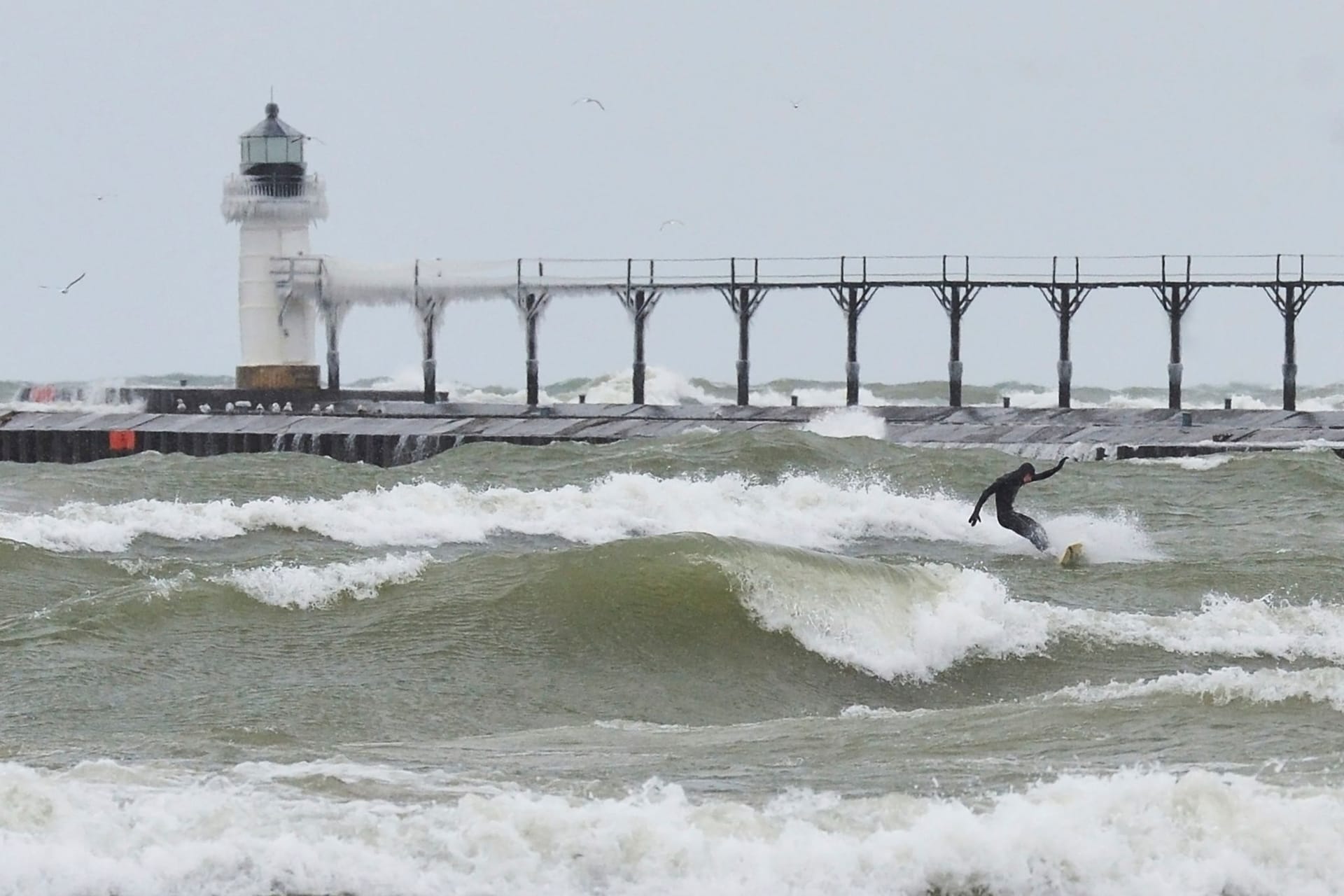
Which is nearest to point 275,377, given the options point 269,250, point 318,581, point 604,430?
point 269,250

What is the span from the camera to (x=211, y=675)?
48.3 ft

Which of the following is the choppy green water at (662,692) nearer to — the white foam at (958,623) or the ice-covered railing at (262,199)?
the white foam at (958,623)

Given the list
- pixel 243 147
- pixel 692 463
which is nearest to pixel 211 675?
pixel 692 463

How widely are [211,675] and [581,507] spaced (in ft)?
40.9

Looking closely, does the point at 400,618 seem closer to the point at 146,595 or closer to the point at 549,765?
the point at 146,595

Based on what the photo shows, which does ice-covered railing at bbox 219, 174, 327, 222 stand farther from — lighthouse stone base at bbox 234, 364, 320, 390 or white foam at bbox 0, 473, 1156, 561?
white foam at bbox 0, 473, 1156, 561

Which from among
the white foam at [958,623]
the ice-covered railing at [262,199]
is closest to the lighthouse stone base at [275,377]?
the ice-covered railing at [262,199]

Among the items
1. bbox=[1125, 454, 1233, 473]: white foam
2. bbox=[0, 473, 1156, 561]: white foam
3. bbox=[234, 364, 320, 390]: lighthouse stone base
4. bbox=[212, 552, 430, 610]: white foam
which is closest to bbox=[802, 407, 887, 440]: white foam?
bbox=[1125, 454, 1233, 473]: white foam

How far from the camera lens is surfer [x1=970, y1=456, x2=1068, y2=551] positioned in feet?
68.8

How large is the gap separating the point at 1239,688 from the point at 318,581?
7.64 meters

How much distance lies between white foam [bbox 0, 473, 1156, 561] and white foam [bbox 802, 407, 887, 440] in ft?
40.5

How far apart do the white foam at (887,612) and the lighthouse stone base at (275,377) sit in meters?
34.7

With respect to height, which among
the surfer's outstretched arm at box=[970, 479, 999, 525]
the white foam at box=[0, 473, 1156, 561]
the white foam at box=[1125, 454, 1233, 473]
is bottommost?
the white foam at box=[0, 473, 1156, 561]

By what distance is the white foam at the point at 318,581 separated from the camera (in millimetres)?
17188
